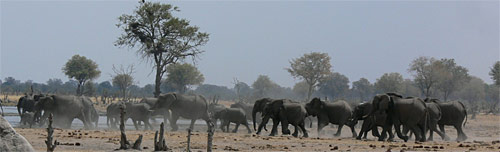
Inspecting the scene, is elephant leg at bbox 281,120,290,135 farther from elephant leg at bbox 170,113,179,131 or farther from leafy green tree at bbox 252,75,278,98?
leafy green tree at bbox 252,75,278,98

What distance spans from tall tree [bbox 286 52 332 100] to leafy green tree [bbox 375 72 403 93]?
19.6 metres

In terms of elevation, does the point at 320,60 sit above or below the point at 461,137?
above

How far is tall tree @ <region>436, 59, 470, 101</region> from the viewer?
3601 inches

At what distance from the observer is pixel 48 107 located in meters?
34.0

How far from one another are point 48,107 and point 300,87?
120595 mm

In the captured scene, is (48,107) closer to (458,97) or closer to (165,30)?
(165,30)

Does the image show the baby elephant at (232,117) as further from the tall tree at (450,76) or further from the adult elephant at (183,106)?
the tall tree at (450,76)

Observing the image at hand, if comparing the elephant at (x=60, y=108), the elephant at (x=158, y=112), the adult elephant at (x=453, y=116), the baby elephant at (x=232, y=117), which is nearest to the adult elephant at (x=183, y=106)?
the elephant at (x=158, y=112)

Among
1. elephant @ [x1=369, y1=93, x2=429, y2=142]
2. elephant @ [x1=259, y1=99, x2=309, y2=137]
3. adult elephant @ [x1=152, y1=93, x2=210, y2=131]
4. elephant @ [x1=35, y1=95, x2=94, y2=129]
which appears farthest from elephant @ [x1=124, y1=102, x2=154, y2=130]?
elephant @ [x1=369, y1=93, x2=429, y2=142]

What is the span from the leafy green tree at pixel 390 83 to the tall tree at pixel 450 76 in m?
11.8

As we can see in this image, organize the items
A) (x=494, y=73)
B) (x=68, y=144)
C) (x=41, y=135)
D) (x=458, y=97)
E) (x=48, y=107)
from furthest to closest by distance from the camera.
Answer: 1. (x=458, y=97)
2. (x=494, y=73)
3. (x=48, y=107)
4. (x=41, y=135)
5. (x=68, y=144)

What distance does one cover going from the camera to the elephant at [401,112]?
2930 cm

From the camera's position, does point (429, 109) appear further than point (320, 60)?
No

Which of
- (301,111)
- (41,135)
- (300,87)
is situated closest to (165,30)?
(301,111)
